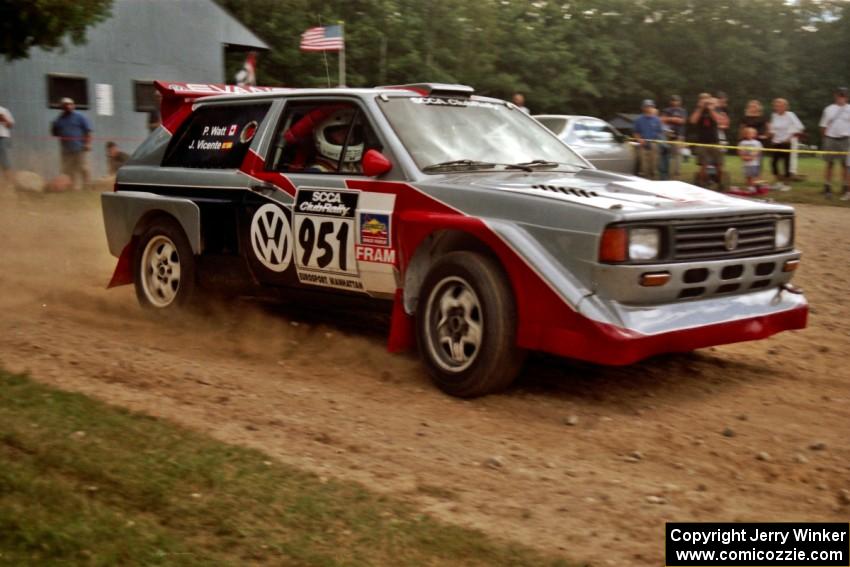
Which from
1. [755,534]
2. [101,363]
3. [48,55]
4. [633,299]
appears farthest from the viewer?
[48,55]

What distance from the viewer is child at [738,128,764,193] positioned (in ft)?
56.4

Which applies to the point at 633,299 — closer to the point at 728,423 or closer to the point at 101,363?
the point at 728,423

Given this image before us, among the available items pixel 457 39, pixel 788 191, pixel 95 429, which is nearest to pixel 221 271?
pixel 95 429

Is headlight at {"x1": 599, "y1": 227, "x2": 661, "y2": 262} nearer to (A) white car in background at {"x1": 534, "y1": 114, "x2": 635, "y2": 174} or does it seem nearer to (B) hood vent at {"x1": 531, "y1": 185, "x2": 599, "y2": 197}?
(B) hood vent at {"x1": 531, "y1": 185, "x2": 599, "y2": 197}

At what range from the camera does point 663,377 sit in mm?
6066

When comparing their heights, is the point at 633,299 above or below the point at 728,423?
above

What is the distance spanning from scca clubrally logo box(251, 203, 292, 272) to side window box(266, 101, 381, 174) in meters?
0.32

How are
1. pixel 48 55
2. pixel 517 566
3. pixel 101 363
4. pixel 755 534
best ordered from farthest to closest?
1. pixel 48 55
2. pixel 101 363
3. pixel 755 534
4. pixel 517 566

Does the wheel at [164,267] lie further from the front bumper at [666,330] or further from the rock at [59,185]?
the rock at [59,185]

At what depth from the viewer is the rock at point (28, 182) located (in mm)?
18734

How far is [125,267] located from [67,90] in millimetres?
15654

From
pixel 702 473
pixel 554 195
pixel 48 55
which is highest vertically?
pixel 48 55

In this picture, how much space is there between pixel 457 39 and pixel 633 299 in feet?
131

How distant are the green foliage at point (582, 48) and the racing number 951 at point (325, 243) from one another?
29911 millimetres
